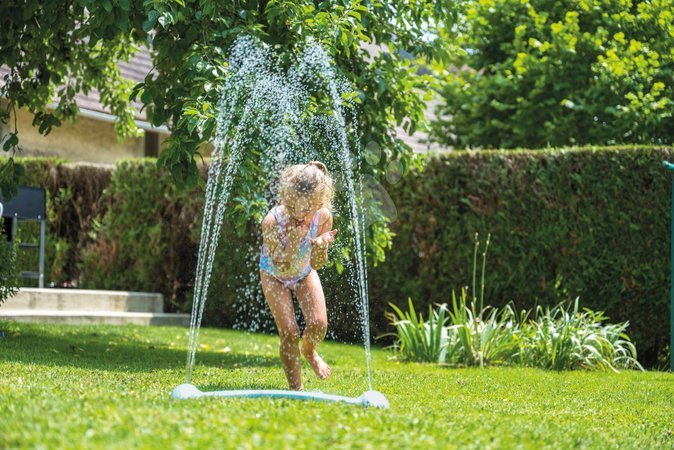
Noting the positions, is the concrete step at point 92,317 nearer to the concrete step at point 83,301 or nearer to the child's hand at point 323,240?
the concrete step at point 83,301

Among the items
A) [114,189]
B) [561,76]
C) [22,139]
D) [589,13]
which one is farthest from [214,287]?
[589,13]

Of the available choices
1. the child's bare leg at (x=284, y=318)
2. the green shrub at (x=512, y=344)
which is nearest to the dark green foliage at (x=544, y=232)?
the green shrub at (x=512, y=344)

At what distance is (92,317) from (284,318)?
6037 mm

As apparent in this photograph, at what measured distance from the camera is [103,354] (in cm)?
767

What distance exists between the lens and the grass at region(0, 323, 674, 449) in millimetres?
3422

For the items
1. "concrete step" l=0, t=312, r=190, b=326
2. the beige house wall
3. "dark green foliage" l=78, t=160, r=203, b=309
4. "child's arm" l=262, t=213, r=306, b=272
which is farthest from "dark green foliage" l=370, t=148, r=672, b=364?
the beige house wall

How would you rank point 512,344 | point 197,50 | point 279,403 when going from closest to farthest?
1. point 279,403
2. point 197,50
3. point 512,344

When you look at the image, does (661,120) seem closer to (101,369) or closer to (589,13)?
(589,13)

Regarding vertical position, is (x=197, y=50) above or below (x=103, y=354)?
above

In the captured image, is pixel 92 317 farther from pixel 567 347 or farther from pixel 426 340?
pixel 567 347

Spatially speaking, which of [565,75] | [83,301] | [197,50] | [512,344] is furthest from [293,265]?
[565,75]

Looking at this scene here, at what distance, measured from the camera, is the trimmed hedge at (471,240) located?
31.6ft

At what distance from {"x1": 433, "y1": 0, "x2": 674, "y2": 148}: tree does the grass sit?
5.97 metres

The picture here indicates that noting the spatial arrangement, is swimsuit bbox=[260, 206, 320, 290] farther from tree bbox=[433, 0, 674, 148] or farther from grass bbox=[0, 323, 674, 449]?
tree bbox=[433, 0, 674, 148]
